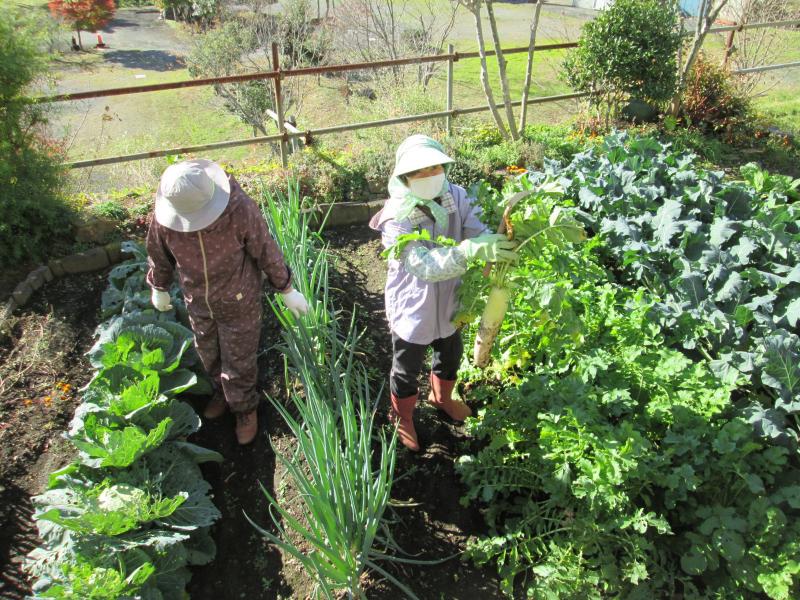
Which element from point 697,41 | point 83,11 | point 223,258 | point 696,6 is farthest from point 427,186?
point 83,11

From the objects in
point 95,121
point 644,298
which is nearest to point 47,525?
point 644,298

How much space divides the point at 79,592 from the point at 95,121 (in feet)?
33.7

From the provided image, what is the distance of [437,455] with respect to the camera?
265 cm

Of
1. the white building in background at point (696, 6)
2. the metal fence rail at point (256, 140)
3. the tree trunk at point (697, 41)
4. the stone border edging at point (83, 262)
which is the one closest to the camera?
the stone border edging at point (83, 262)

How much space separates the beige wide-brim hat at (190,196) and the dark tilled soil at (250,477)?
943 millimetres

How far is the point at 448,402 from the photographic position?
278 centimetres

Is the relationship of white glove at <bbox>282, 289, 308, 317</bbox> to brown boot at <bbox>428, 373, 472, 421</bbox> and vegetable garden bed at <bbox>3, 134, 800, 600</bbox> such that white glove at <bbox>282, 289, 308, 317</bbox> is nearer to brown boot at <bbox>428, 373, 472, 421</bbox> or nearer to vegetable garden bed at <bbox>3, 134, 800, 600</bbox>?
vegetable garden bed at <bbox>3, 134, 800, 600</bbox>

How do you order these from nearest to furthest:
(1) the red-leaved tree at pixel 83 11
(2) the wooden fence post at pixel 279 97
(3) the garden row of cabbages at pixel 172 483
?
(3) the garden row of cabbages at pixel 172 483
(2) the wooden fence post at pixel 279 97
(1) the red-leaved tree at pixel 83 11

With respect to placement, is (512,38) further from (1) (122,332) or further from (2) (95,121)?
(1) (122,332)

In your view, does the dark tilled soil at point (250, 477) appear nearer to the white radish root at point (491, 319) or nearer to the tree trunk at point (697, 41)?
the white radish root at point (491, 319)

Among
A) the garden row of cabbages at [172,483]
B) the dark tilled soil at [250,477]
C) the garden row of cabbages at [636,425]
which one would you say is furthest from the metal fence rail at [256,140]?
the garden row of cabbages at [636,425]

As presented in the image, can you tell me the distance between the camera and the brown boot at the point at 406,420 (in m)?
2.57

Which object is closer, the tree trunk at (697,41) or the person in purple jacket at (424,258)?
the person in purple jacket at (424,258)

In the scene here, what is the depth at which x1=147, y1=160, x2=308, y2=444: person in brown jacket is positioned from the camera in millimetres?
2262
